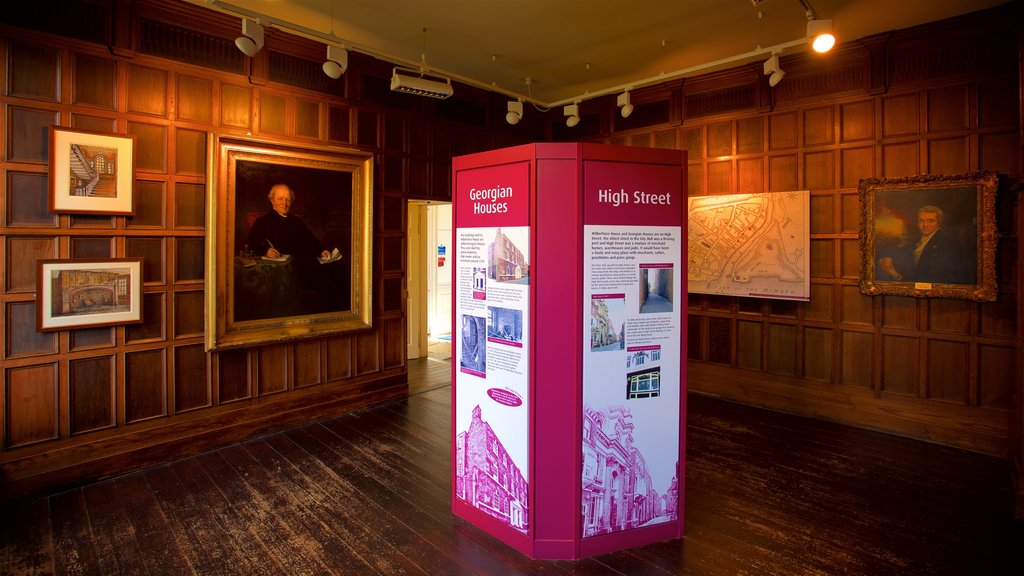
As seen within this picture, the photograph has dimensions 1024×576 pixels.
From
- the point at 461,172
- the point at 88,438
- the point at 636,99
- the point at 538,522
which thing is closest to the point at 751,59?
the point at 636,99

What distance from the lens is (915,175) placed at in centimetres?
454

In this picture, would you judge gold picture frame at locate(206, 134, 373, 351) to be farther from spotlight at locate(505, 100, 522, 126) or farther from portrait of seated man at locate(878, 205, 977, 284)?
portrait of seated man at locate(878, 205, 977, 284)

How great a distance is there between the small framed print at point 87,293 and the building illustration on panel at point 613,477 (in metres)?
3.54

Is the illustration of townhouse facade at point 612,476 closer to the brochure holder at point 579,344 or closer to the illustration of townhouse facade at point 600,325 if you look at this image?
the brochure holder at point 579,344

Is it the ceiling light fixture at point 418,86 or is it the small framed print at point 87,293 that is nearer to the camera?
the small framed print at point 87,293

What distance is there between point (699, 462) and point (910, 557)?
1443 millimetres

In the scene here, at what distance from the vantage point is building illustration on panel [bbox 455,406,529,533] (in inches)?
113

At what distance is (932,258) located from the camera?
4438mm

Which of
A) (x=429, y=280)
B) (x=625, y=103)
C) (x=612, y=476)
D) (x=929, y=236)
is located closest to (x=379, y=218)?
(x=625, y=103)

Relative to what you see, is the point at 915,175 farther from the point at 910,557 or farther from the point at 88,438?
the point at 88,438

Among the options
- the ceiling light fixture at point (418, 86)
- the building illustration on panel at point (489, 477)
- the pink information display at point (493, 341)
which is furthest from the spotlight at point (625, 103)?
the building illustration on panel at point (489, 477)

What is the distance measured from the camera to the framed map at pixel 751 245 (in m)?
5.18

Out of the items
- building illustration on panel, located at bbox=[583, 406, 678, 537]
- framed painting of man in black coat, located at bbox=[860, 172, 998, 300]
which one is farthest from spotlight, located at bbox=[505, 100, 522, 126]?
building illustration on panel, located at bbox=[583, 406, 678, 537]

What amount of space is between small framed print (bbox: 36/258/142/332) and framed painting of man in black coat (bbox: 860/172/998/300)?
20.4 ft
